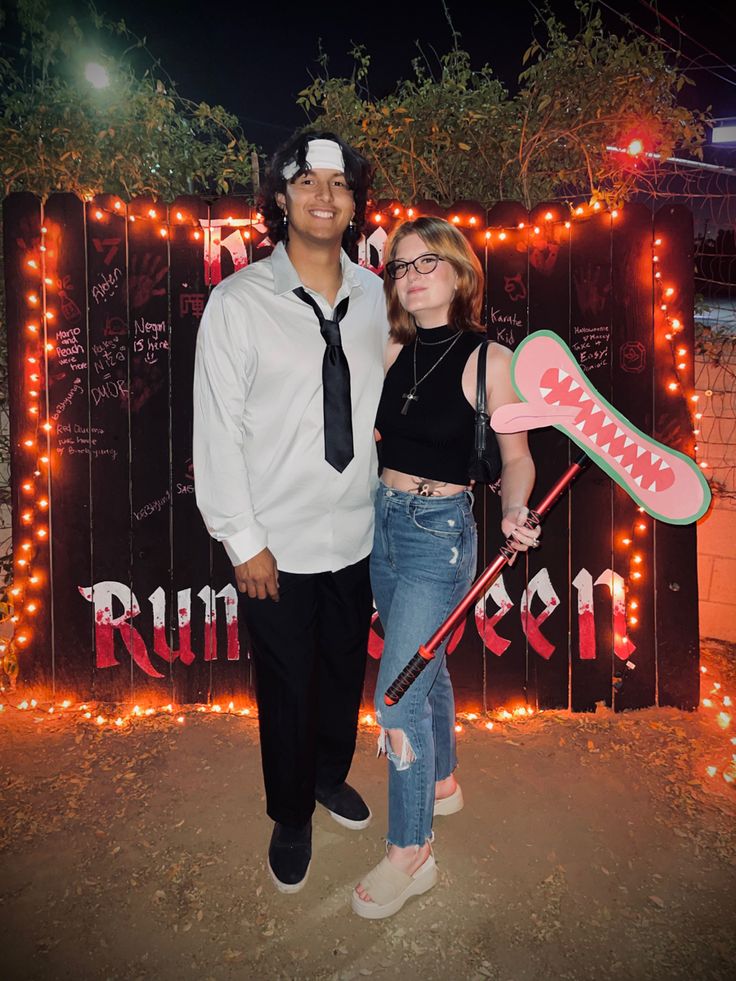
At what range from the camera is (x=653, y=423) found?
3.21 meters

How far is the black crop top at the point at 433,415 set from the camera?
2100 mm

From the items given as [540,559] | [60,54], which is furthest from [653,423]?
[60,54]

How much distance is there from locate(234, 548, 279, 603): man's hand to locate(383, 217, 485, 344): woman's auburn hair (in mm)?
963

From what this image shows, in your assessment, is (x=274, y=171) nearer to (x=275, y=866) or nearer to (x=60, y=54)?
(x=60, y=54)

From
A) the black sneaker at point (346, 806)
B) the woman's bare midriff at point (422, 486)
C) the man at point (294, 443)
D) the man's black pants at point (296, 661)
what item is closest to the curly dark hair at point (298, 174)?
the man at point (294, 443)

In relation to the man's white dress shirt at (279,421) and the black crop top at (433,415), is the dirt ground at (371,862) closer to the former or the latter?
the man's white dress shirt at (279,421)

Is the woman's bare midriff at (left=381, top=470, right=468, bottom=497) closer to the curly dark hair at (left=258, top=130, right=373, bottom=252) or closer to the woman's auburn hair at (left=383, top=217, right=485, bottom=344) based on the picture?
the woman's auburn hair at (left=383, top=217, right=485, bottom=344)

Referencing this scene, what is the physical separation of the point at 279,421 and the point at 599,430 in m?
→ 1.10

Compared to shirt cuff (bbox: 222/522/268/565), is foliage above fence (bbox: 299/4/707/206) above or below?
above

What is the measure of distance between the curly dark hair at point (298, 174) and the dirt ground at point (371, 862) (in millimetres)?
2437

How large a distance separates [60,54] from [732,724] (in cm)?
500

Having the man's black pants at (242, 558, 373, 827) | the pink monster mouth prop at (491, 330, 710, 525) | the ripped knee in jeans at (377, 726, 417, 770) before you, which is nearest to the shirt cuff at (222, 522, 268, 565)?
the man's black pants at (242, 558, 373, 827)

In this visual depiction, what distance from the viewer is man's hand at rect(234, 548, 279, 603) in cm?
213

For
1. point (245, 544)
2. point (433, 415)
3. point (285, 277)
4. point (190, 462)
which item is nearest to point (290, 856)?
point (245, 544)
